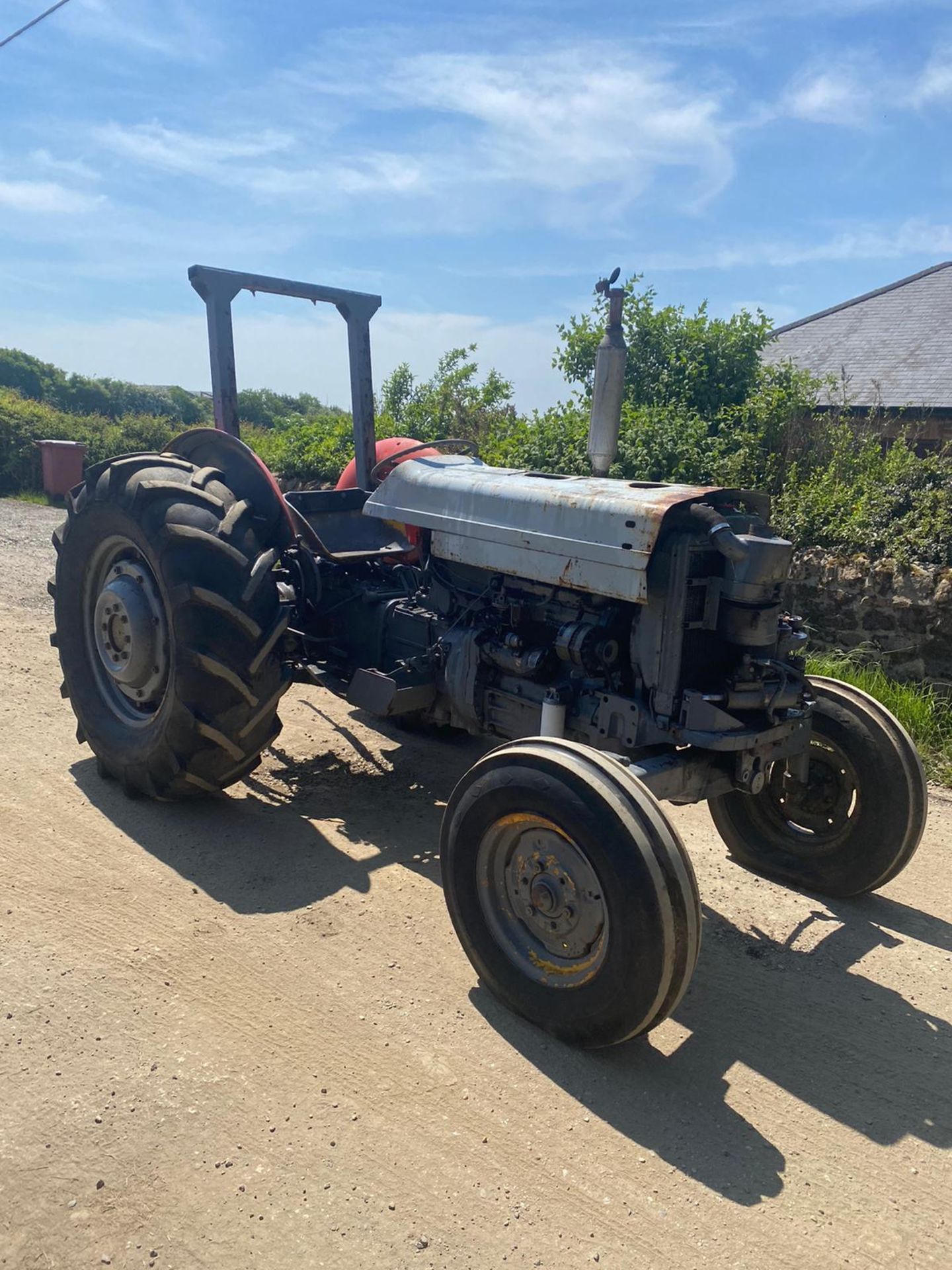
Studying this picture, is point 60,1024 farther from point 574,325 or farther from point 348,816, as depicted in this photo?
point 574,325

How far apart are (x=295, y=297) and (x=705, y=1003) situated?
406 cm

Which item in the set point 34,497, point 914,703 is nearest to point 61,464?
point 34,497

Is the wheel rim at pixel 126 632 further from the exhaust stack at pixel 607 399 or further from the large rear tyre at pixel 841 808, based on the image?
the large rear tyre at pixel 841 808

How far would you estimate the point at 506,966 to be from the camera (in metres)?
3.06

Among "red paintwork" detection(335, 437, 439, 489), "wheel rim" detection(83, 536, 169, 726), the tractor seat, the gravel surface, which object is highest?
"red paintwork" detection(335, 437, 439, 489)

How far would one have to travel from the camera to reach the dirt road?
2.25 m

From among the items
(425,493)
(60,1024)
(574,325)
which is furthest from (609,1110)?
(574,325)

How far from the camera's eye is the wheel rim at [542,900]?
2877 millimetres

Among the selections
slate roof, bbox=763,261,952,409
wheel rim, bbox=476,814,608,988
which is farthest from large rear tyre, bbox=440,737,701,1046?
slate roof, bbox=763,261,952,409

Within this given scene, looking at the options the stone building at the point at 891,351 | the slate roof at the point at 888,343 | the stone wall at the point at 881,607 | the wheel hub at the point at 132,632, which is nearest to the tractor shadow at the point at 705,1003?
the wheel hub at the point at 132,632

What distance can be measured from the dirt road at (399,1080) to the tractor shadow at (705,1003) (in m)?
0.01

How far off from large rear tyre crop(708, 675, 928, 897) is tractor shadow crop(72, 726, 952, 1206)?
19 cm

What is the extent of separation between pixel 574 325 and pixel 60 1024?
9766mm

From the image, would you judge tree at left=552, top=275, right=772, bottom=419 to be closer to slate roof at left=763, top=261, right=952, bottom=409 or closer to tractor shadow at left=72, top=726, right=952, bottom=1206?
slate roof at left=763, top=261, right=952, bottom=409
